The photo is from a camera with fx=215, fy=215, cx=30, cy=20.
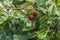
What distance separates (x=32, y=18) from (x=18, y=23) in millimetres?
99

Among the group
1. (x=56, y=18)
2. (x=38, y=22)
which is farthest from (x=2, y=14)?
(x=56, y=18)

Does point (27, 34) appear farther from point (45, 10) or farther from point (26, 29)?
point (45, 10)

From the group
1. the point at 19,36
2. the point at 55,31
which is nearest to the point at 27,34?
the point at 19,36

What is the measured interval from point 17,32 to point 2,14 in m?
0.15

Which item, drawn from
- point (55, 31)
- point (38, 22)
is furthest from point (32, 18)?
point (55, 31)

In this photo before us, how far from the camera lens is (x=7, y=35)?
4.59 feet

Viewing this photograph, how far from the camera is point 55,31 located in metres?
1.35

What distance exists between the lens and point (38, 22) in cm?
137

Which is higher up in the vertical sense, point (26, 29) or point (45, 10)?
point (45, 10)

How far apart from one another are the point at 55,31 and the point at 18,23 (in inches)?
9.5

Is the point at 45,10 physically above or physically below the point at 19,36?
above

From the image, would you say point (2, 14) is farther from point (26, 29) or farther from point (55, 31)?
point (55, 31)

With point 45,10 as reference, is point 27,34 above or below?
below

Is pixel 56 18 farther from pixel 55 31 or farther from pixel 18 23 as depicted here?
pixel 18 23
